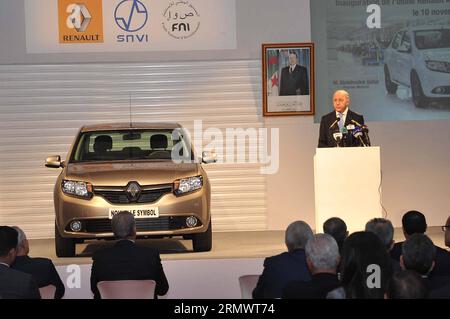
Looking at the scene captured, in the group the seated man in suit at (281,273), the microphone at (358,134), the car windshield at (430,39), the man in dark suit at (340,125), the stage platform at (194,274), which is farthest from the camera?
the car windshield at (430,39)

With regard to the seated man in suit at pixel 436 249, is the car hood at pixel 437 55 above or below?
above

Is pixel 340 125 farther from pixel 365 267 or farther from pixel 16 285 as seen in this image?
pixel 16 285

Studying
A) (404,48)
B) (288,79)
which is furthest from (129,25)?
(404,48)

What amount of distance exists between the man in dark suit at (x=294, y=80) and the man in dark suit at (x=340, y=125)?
2703mm

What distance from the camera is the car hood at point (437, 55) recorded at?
1538 cm

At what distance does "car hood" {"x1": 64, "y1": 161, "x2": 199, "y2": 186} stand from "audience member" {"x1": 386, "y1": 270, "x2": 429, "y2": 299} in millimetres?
6371

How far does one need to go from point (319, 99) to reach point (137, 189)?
483cm

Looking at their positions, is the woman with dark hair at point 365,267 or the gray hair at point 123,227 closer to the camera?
the woman with dark hair at point 365,267

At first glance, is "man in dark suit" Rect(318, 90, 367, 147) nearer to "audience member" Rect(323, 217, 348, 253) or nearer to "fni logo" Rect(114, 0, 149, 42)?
"audience member" Rect(323, 217, 348, 253)

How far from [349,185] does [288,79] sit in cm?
381

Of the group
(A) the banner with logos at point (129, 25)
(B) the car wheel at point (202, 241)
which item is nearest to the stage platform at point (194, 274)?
(B) the car wheel at point (202, 241)

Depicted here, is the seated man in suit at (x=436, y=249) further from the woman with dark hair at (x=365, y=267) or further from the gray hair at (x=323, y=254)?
the gray hair at (x=323, y=254)

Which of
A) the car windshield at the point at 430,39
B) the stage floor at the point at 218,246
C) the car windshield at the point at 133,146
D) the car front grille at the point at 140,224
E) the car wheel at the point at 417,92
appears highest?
the car windshield at the point at 430,39
